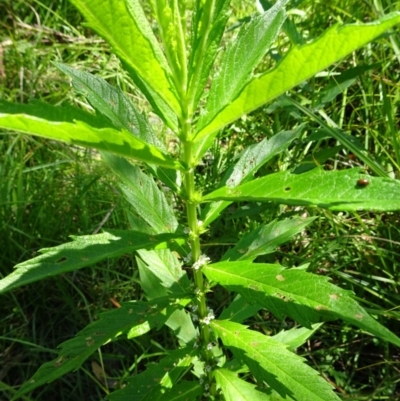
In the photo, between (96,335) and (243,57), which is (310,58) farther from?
(96,335)

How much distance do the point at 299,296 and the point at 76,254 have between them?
0.49 m

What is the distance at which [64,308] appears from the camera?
7.86 feet

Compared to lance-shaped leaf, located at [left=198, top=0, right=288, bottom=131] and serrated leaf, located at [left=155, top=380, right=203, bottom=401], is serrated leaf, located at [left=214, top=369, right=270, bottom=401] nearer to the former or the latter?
serrated leaf, located at [left=155, top=380, right=203, bottom=401]

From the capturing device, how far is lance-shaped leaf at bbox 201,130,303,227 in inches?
57.9

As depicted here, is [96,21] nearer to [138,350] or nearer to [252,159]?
[252,159]

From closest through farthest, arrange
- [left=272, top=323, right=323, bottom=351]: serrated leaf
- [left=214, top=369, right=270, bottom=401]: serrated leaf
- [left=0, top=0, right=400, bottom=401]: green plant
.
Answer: [left=0, top=0, right=400, bottom=401]: green plant
[left=214, top=369, right=270, bottom=401]: serrated leaf
[left=272, top=323, right=323, bottom=351]: serrated leaf

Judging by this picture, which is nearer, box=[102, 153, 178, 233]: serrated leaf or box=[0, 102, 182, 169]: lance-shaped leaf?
box=[0, 102, 182, 169]: lance-shaped leaf

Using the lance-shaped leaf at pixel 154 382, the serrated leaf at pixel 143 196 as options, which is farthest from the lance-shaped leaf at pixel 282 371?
the serrated leaf at pixel 143 196

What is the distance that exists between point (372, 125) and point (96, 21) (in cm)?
184

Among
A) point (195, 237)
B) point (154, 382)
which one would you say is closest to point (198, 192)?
point (195, 237)

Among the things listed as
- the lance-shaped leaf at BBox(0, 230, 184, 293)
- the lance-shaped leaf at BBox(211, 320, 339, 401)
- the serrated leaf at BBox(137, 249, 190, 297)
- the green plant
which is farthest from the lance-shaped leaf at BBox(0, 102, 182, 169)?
the serrated leaf at BBox(137, 249, 190, 297)

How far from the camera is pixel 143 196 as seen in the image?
1.50 m

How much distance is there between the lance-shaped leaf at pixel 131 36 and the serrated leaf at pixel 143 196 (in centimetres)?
38

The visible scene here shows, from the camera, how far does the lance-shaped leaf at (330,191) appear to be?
102 centimetres
